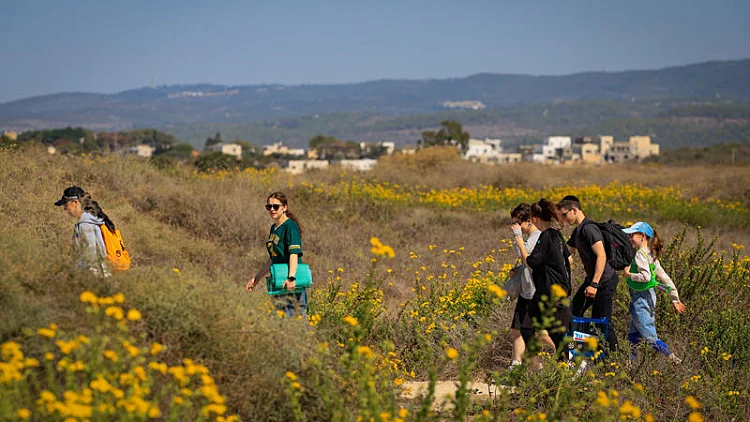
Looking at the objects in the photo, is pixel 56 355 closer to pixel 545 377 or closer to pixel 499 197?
pixel 545 377

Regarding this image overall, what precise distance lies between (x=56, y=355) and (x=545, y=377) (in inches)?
139

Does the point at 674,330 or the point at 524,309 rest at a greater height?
the point at 524,309

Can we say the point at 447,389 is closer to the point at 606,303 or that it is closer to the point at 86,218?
the point at 606,303

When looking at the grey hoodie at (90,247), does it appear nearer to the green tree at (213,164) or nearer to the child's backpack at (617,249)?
the child's backpack at (617,249)

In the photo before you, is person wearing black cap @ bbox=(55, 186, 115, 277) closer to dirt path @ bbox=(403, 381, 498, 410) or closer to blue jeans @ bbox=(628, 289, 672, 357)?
dirt path @ bbox=(403, 381, 498, 410)

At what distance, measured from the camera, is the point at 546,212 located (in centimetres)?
666

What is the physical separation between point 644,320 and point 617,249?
67 centimetres

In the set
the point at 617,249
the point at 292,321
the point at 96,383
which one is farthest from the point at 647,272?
the point at 96,383

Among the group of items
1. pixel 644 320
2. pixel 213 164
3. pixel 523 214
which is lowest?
pixel 213 164

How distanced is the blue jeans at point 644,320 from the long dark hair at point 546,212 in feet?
3.59

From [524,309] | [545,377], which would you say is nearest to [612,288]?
[524,309]

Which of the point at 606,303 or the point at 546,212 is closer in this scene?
the point at 546,212

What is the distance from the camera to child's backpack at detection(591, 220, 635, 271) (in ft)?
23.2

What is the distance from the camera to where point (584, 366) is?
6.27 metres
